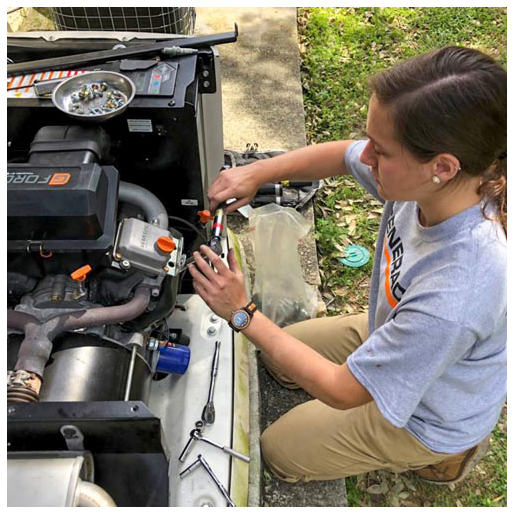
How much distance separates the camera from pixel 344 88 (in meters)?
3.79

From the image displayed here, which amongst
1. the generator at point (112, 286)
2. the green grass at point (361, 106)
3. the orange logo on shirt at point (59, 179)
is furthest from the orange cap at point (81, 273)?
the green grass at point (361, 106)

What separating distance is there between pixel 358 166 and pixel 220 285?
635mm

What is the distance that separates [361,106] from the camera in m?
3.65

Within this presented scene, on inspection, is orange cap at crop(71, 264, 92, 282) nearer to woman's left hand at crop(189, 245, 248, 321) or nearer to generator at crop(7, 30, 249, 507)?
generator at crop(7, 30, 249, 507)

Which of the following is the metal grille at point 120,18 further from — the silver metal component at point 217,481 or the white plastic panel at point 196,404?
the silver metal component at point 217,481

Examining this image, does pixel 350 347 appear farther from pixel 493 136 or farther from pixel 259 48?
pixel 259 48

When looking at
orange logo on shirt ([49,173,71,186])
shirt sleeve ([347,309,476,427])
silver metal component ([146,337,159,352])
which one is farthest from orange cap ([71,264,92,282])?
shirt sleeve ([347,309,476,427])

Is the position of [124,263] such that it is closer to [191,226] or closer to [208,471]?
[191,226]

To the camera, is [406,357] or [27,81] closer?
[406,357]

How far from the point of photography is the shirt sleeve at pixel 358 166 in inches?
66.8

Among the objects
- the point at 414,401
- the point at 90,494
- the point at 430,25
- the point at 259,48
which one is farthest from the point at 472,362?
the point at 430,25

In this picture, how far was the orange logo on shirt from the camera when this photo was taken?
127cm

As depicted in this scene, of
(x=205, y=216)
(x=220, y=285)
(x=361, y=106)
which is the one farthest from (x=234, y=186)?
(x=361, y=106)

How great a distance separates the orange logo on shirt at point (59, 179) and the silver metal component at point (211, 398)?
784mm
